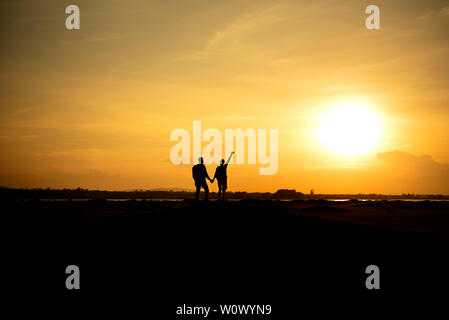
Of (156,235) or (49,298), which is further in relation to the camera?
(156,235)

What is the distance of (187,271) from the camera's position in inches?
597

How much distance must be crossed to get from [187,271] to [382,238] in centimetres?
1190
